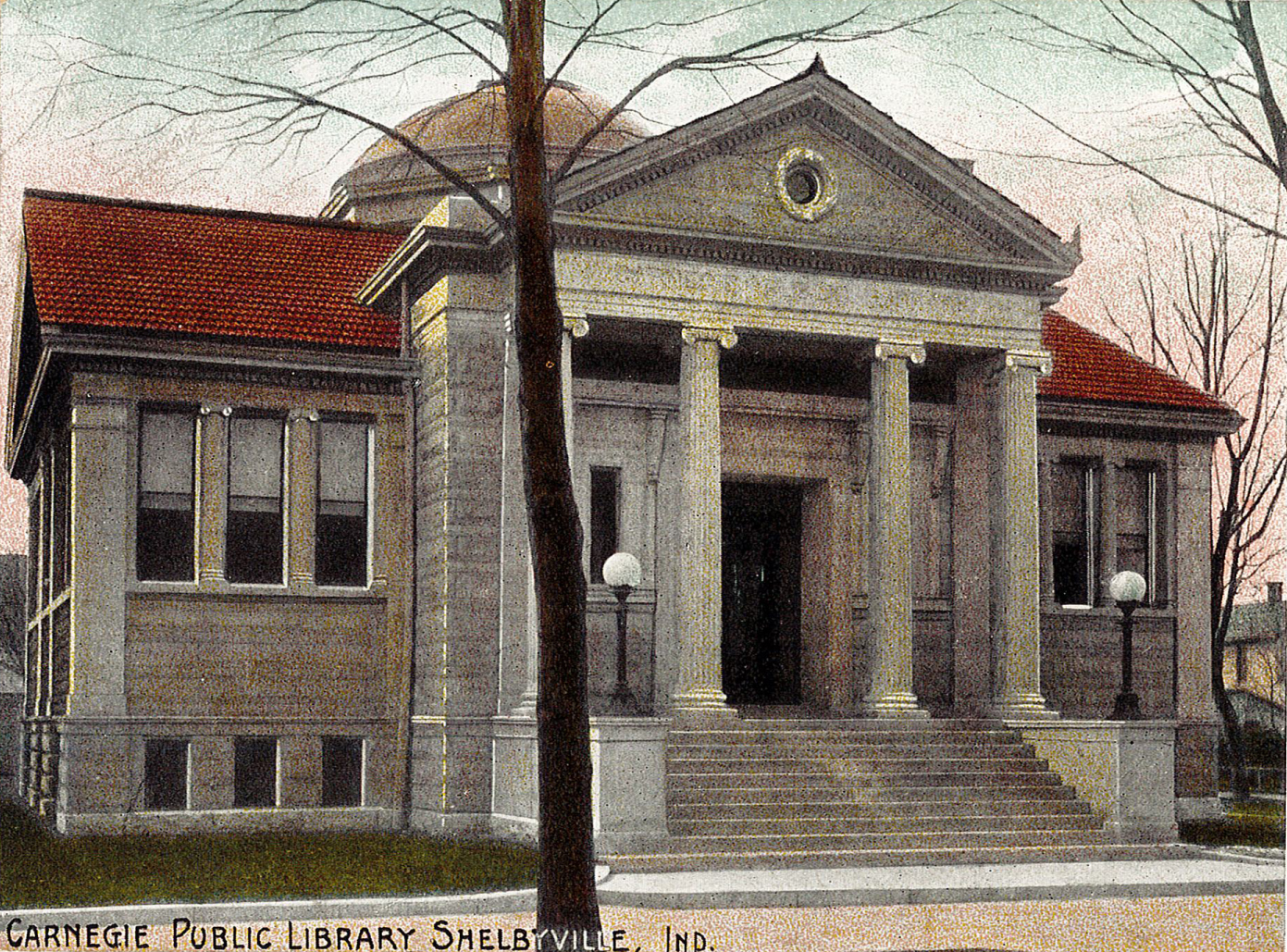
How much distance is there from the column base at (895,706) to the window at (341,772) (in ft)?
→ 23.6

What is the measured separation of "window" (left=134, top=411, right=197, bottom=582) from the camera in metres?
25.9

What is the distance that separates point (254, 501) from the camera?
87.1ft

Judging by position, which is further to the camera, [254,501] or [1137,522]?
[1137,522]

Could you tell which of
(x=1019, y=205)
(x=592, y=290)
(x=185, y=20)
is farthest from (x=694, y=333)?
(x=185, y=20)

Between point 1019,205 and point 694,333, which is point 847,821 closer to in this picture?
point 694,333

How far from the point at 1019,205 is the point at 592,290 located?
6505 mm

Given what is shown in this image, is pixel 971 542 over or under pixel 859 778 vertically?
over

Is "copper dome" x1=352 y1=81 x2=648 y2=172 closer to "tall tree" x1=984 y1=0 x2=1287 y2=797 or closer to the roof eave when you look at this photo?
the roof eave

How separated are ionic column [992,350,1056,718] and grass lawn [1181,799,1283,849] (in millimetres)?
2867

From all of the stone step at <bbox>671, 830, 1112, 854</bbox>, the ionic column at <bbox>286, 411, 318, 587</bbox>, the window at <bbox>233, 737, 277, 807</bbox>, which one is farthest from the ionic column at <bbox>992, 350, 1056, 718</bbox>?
the window at <bbox>233, 737, 277, 807</bbox>

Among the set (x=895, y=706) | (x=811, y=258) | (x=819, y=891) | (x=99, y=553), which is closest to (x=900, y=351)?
Result: (x=811, y=258)

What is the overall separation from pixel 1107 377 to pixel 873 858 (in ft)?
40.0

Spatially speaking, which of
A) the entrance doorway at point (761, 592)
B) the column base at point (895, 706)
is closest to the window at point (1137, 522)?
the entrance doorway at point (761, 592)

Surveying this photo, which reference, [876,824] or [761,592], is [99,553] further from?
[876,824]
